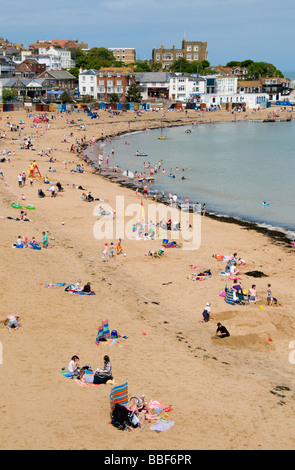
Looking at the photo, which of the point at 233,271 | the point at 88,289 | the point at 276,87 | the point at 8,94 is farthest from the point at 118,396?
the point at 276,87

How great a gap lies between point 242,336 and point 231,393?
11.8 feet

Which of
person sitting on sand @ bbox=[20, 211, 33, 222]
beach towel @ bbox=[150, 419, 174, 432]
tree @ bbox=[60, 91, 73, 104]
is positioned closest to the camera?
beach towel @ bbox=[150, 419, 174, 432]

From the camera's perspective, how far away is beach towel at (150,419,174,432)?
32.2ft

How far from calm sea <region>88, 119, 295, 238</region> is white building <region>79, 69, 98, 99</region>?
23.1 meters

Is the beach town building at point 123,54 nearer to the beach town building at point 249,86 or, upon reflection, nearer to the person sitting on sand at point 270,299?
the beach town building at point 249,86

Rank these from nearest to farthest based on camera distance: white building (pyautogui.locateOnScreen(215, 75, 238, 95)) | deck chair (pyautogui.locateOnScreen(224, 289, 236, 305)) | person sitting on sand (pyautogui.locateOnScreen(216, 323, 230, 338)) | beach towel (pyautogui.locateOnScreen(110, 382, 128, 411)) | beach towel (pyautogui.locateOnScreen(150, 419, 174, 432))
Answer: beach towel (pyautogui.locateOnScreen(150, 419, 174, 432)) → beach towel (pyautogui.locateOnScreen(110, 382, 128, 411)) → person sitting on sand (pyautogui.locateOnScreen(216, 323, 230, 338)) → deck chair (pyautogui.locateOnScreen(224, 289, 236, 305)) → white building (pyautogui.locateOnScreen(215, 75, 238, 95))

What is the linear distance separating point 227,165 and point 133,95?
4776 centimetres

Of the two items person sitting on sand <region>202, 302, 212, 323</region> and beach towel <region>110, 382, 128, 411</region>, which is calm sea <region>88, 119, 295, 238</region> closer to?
person sitting on sand <region>202, 302, 212, 323</region>

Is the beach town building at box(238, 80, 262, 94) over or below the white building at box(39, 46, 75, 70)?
below

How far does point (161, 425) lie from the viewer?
9.91 m

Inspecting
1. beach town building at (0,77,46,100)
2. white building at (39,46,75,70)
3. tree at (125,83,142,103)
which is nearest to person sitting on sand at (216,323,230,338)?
beach town building at (0,77,46,100)

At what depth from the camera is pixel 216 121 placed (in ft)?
318

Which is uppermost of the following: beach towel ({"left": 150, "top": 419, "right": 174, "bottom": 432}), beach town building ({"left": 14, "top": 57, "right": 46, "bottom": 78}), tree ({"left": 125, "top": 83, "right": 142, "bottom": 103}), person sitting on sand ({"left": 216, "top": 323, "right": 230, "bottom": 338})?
beach town building ({"left": 14, "top": 57, "right": 46, "bottom": 78})
